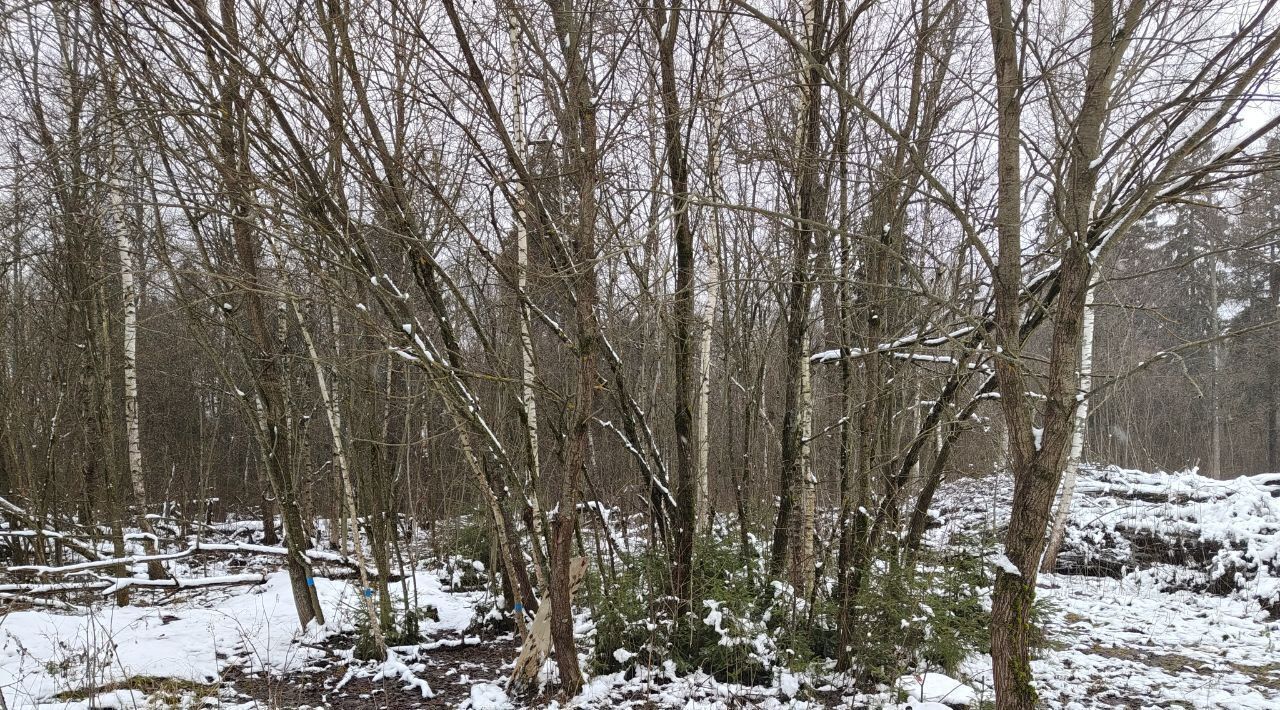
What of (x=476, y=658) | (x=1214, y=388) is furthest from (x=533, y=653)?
(x=1214, y=388)

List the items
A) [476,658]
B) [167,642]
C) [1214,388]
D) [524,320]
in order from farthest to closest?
[1214,388], [476,658], [167,642], [524,320]

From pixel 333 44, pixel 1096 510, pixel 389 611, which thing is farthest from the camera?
pixel 1096 510

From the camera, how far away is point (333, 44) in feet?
14.5

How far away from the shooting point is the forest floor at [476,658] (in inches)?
193

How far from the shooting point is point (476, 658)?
242 inches

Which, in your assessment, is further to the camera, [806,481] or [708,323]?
[708,323]

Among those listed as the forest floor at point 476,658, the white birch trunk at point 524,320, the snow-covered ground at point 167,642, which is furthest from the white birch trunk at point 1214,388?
the white birch trunk at point 524,320

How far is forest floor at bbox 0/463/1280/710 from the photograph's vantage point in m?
4.90

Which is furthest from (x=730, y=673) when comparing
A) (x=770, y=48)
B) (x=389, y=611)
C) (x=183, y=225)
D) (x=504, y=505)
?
(x=183, y=225)

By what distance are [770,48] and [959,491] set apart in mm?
9597

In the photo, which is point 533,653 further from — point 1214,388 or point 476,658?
point 1214,388

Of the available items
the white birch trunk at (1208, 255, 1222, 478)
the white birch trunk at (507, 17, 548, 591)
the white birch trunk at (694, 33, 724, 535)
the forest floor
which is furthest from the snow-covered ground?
the white birch trunk at (1208, 255, 1222, 478)

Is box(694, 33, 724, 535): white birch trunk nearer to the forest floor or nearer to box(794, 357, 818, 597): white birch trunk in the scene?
box(794, 357, 818, 597): white birch trunk

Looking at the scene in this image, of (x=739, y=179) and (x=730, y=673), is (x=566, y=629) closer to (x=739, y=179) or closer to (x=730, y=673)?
(x=730, y=673)
